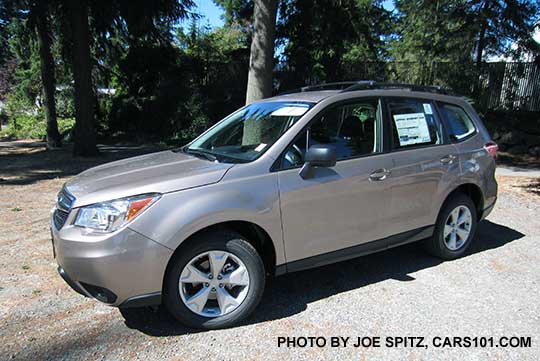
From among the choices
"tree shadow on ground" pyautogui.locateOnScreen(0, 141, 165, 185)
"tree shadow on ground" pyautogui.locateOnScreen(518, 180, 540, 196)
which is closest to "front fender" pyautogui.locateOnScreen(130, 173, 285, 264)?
"tree shadow on ground" pyautogui.locateOnScreen(518, 180, 540, 196)

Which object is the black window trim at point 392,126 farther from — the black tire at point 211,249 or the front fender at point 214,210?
the black tire at point 211,249

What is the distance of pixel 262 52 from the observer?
7777 mm

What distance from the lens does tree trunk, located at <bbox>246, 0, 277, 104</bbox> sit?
773 centimetres

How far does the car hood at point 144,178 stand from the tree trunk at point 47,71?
41.2 ft

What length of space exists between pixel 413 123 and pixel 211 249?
8.03ft

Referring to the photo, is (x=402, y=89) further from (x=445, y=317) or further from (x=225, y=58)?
(x=225, y=58)

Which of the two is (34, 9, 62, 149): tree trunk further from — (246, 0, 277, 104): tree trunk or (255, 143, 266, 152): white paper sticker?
(255, 143, 266, 152): white paper sticker

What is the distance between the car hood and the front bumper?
0.29 m

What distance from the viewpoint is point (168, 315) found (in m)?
3.46

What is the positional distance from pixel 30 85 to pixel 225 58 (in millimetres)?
19757

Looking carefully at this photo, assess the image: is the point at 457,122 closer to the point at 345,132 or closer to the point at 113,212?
the point at 345,132

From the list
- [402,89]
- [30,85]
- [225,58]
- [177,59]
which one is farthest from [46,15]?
[30,85]

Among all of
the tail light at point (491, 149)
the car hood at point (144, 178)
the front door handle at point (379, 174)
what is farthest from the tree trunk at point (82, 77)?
the tail light at point (491, 149)

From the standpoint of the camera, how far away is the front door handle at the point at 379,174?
3773 millimetres
